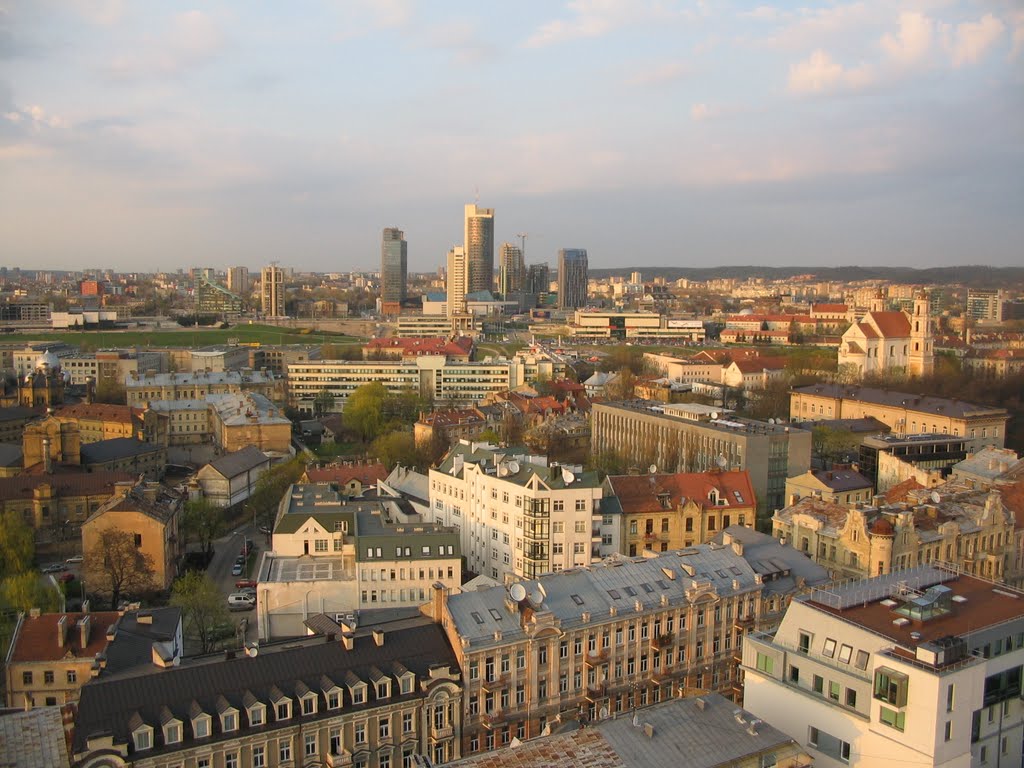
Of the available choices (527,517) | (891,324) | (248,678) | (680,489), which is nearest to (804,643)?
(248,678)

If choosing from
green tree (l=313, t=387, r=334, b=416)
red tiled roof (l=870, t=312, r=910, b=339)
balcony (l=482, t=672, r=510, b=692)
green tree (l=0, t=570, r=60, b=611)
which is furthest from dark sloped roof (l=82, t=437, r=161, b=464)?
red tiled roof (l=870, t=312, r=910, b=339)

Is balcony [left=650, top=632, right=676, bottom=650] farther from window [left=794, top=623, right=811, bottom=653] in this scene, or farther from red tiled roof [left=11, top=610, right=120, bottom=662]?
red tiled roof [left=11, top=610, right=120, bottom=662]

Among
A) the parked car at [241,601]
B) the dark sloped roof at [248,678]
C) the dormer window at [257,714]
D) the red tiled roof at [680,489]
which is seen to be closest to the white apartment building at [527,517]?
the red tiled roof at [680,489]

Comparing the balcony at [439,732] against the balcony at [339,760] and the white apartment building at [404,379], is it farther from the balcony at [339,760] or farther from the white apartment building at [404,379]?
the white apartment building at [404,379]

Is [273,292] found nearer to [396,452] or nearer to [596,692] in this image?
[396,452]

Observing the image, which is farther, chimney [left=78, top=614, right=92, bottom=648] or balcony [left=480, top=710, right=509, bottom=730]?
chimney [left=78, top=614, right=92, bottom=648]

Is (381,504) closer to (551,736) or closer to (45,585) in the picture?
(45,585)
